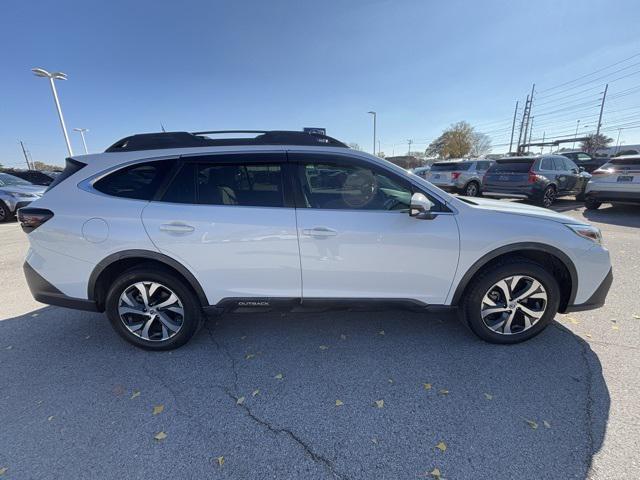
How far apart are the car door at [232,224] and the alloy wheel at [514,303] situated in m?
1.70

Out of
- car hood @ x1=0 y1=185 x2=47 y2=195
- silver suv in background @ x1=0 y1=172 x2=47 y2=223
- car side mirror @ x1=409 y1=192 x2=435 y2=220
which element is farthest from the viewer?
car hood @ x1=0 y1=185 x2=47 y2=195

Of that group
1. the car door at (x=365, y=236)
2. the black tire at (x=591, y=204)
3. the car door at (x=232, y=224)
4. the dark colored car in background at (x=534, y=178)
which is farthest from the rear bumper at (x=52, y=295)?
the black tire at (x=591, y=204)

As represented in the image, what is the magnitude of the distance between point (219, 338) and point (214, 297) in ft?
1.81

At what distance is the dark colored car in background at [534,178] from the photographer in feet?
30.6

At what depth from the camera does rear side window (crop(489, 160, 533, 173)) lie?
9.45 m

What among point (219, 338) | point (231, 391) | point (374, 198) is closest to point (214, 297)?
point (219, 338)

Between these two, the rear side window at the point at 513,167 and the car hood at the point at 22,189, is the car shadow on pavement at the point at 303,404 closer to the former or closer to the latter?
the rear side window at the point at 513,167

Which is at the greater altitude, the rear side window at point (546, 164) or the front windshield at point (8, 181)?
the front windshield at point (8, 181)

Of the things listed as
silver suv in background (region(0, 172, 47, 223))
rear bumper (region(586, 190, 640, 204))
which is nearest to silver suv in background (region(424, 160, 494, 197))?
rear bumper (region(586, 190, 640, 204))

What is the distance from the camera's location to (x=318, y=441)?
186cm

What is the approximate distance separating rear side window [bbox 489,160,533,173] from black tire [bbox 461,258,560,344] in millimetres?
8509

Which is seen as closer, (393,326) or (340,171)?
(340,171)

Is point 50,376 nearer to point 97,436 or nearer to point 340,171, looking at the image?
point 97,436

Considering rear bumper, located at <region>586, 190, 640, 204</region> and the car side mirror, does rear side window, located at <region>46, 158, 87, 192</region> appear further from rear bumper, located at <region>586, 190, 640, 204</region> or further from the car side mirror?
rear bumper, located at <region>586, 190, 640, 204</region>
